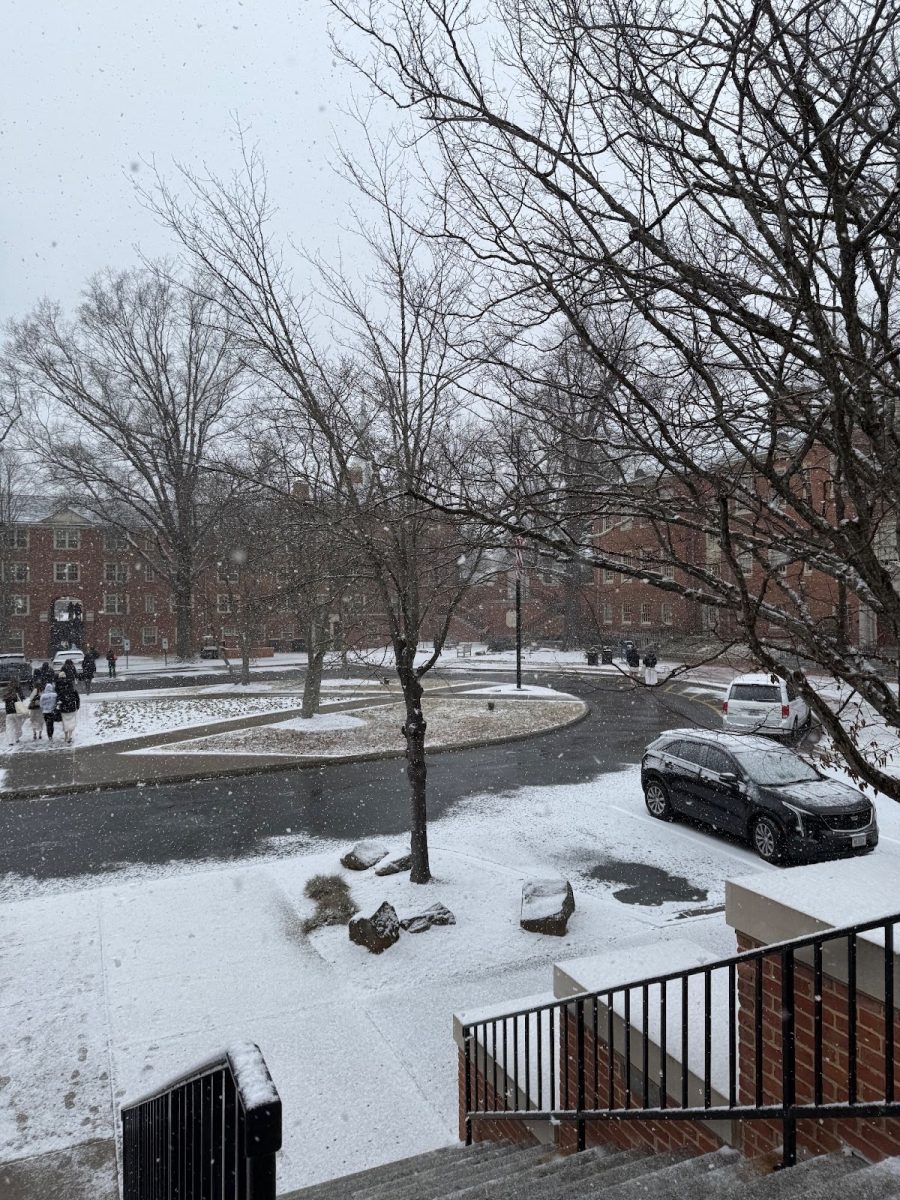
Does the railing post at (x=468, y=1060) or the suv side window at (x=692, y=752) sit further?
the suv side window at (x=692, y=752)

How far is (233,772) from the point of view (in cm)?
1588

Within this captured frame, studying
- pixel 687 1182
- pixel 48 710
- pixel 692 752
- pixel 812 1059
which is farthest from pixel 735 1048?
pixel 48 710

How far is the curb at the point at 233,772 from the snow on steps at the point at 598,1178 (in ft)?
38.6

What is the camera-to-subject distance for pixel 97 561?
52375mm

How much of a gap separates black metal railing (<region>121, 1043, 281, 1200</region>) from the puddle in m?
6.51

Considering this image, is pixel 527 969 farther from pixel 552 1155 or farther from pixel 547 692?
pixel 547 692

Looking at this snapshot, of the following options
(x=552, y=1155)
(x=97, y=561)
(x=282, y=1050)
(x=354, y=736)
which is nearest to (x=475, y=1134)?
(x=552, y=1155)

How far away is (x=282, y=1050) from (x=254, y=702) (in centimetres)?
2138

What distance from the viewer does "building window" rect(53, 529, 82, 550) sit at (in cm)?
5188

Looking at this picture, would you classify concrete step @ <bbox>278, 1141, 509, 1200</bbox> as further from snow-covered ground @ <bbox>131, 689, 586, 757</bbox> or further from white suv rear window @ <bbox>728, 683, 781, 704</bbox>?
white suv rear window @ <bbox>728, 683, 781, 704</bbox>

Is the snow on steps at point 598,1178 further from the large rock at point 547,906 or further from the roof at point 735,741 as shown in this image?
the roof at point 735,741

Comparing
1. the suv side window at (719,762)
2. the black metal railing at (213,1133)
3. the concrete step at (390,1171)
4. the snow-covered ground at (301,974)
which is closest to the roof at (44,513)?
the snow-covered ground at (301,974)

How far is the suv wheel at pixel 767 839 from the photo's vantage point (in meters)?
9.99

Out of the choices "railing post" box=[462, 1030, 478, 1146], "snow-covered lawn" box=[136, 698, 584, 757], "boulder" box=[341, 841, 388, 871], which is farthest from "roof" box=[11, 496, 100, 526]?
"railing post" box=[462, 1030, 478, 1146]
